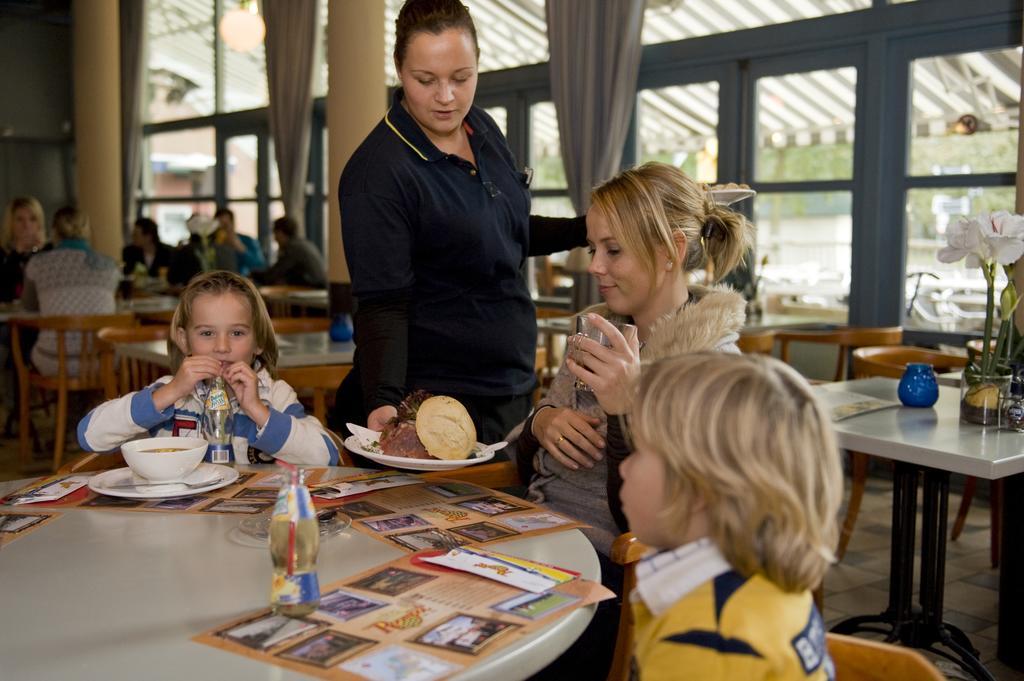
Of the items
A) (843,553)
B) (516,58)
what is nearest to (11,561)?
(843,553)

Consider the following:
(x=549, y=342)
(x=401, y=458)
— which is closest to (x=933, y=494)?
(x=401, y=458)

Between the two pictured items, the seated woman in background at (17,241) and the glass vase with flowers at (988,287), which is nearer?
the glass vase with flowers at (988,287)

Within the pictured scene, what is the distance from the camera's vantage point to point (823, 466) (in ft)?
3.45

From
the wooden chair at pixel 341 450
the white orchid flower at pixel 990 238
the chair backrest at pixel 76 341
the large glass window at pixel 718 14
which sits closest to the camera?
the wooden chair at pixel 341 450

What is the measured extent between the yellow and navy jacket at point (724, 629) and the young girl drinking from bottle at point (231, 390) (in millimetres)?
1240

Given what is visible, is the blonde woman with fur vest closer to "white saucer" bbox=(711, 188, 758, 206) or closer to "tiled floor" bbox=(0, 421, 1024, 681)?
"white saucer" bbox=(711, 188, 758, 206)

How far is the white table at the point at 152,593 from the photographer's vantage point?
3.60 ft

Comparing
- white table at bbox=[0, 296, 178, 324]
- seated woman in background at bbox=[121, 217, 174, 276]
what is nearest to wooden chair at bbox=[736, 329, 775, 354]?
white table at bbox=[0, 296, 178, 324]

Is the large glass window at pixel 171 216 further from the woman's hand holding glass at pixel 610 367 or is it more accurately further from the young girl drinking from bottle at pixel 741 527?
the young girl drinking from bottle at pixel 741 527

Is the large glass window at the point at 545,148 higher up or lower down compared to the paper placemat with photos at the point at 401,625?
higher up

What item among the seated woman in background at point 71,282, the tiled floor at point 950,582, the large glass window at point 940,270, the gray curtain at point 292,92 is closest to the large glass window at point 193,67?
the gray curtain at point 292,92

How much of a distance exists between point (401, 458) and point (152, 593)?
51 cm

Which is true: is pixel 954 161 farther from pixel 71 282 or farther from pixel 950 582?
pixel 71 282

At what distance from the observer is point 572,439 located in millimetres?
1958
